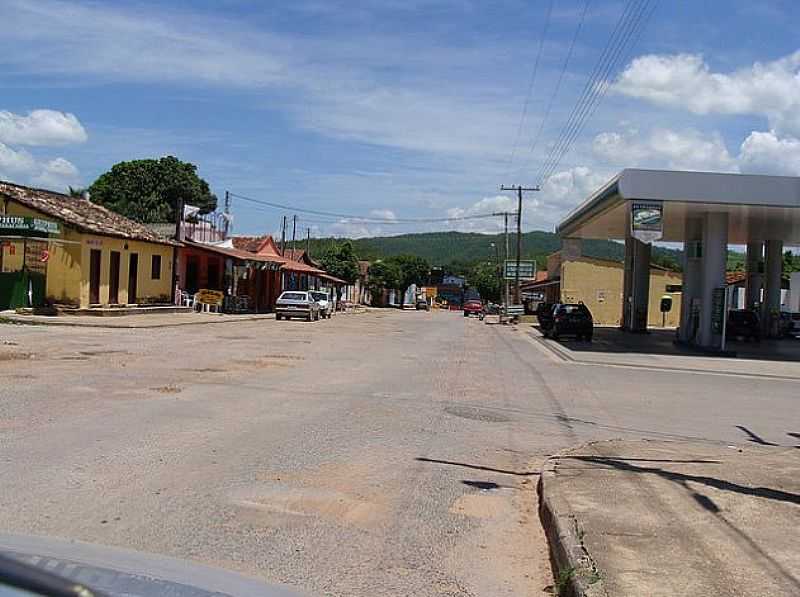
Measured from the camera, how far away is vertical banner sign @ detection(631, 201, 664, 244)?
1145 inches

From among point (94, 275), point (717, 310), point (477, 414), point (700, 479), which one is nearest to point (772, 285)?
point (717, 310)

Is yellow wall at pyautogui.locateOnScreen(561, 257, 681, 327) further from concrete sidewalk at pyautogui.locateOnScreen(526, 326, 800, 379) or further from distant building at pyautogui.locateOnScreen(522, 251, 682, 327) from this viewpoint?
concrete sidewalk at pyautogui.locateOnScreen(526, 326, 800, 379)

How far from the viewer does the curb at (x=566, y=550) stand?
5.48 meters

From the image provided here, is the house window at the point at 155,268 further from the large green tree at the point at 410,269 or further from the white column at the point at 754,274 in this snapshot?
the large green tree at the point at 410,269

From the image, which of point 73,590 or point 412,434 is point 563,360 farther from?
point 73,590

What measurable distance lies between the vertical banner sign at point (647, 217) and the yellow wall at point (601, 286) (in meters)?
38.3

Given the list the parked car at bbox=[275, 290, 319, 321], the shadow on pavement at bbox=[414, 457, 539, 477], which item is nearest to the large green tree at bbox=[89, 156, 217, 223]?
the parked car at bbox=[275, 290, 319, 321]

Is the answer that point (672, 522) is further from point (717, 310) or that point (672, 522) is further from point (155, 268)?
point (155, 268)

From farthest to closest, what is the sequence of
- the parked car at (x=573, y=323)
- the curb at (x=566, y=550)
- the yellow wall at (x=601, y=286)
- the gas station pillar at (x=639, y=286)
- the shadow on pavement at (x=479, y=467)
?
1. the yellow wall at (x=601, y=286)
2. the gas station pillar at (x=639, y=286)
3. the parked car at (x=573, y=323)
4. the shadow on pavement at (x=479, y=467)
5. the curb at (x=566, y=550)

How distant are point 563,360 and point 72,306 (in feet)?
65.2

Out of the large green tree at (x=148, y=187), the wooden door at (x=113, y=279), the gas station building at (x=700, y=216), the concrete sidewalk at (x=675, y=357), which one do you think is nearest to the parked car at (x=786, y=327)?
the gas station building at (x=700, y=216)

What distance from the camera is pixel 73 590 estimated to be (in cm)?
257

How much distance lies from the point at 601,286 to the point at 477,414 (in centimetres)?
5636

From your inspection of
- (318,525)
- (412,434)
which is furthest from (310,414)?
(318,525)
